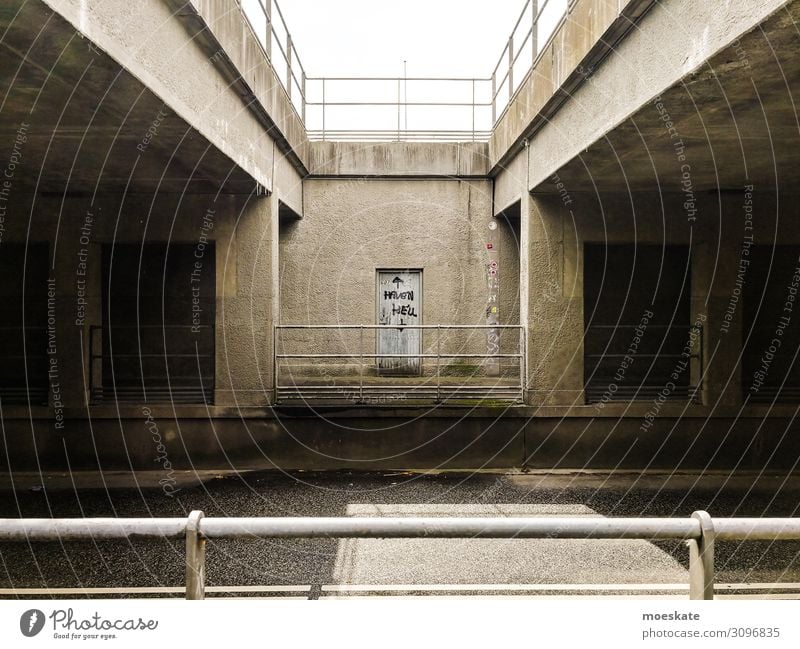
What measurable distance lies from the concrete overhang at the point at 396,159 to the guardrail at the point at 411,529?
11074 mm

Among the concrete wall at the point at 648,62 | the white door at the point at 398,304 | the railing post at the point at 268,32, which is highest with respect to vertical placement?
the railing post at the point at 268,32

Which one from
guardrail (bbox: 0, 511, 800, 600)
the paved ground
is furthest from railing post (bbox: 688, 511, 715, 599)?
the paved ground

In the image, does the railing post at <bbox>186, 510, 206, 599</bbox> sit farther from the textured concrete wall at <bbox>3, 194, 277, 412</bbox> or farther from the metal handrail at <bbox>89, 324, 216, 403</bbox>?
the metal handrail at <bbox>89, 324, 216, 403</bbox>

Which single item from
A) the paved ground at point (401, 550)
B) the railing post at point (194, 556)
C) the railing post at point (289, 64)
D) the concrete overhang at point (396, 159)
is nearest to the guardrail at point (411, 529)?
the railing post at point (194, 556)

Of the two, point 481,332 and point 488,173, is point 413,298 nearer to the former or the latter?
point 481,332

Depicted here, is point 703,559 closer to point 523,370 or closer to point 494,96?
point 523,370

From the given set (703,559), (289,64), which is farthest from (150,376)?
(703,559)

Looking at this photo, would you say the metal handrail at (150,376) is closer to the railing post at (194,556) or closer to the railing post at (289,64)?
the railing post at (289,64)

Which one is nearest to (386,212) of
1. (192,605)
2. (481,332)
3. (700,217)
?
(481,332)

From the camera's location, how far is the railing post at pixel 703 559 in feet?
8.91

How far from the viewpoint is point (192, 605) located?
2.65 metres

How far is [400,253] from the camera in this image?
43.6 ft

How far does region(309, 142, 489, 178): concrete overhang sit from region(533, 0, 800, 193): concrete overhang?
11.0 ft

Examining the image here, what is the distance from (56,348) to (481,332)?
7.98 metres
